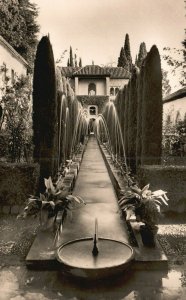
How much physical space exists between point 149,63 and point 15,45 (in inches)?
1068

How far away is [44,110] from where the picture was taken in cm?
1027

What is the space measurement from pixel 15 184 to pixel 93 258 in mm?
4025

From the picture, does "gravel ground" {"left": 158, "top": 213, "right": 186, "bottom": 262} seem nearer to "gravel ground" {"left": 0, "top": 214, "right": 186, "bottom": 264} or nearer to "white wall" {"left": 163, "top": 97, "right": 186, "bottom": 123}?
"gravel ground" {"left": 0, "top": 214, "right": 186, "bottom": 264}

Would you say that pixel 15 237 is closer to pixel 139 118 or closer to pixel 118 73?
pixel 139 118

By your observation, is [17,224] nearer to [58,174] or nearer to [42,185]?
[42,185]

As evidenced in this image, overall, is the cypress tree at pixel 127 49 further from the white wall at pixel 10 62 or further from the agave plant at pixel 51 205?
the agave plant at pixel 51 205

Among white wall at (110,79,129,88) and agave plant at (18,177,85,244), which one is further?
white wall at (110,79,129,88)

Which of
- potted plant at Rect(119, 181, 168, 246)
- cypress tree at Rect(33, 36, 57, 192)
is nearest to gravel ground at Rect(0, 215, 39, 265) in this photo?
cypress tree at Rect(33, 36, 57, 192)

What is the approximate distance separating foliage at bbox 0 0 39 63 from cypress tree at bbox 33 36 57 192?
2298cm

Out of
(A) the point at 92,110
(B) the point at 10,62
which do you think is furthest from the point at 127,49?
(B) the point at 10,62

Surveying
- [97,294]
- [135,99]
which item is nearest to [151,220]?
[97,294]

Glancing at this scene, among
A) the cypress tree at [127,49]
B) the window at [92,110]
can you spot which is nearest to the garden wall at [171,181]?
the window at [92,110]

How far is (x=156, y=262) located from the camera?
18.1 feet

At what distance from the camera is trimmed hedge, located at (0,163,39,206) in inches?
345
